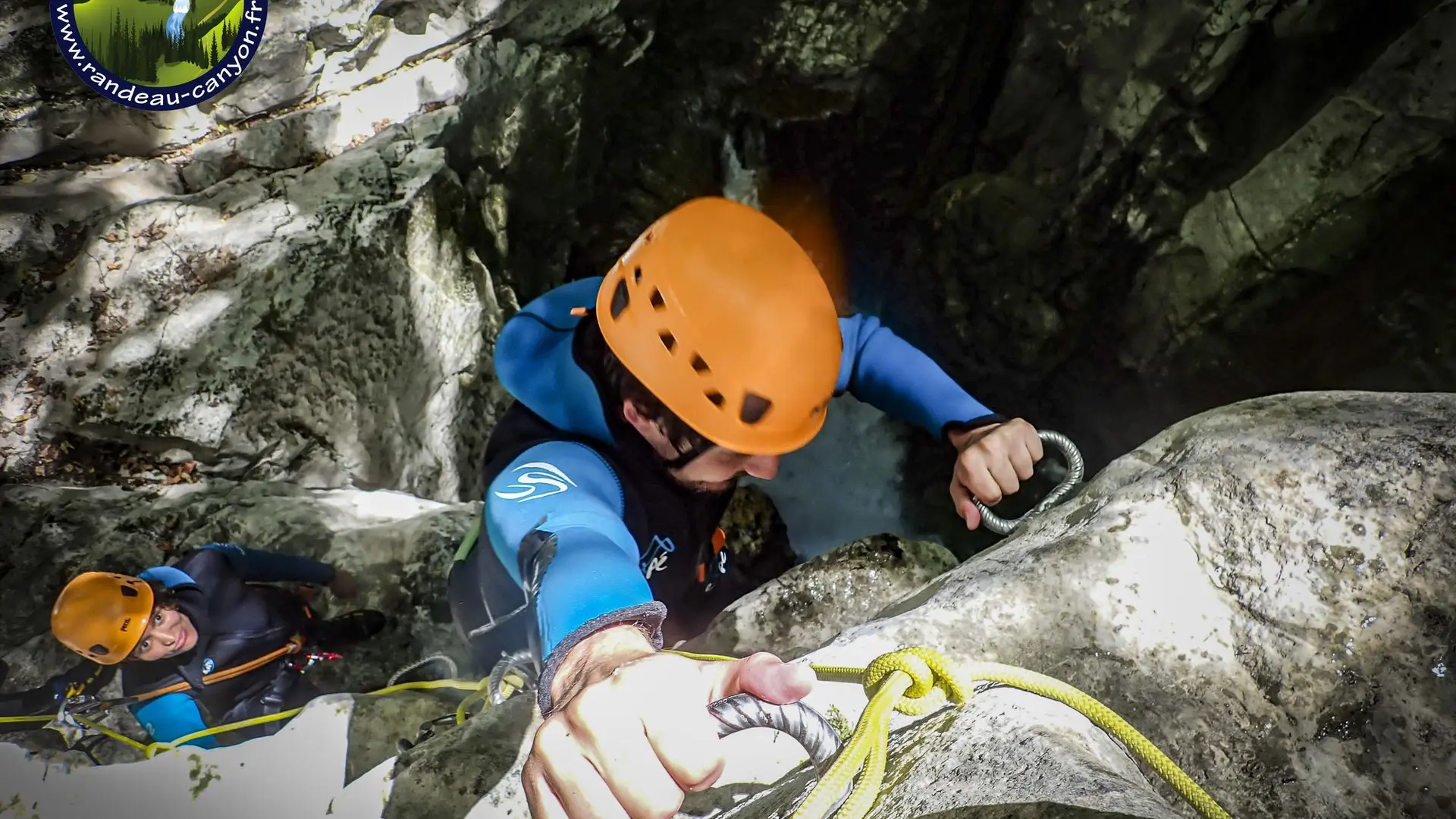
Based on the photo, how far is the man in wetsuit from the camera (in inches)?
29.1

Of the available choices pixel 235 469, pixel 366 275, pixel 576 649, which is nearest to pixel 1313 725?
pixel 576 649

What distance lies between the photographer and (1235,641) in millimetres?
900

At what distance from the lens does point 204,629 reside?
6.55ft

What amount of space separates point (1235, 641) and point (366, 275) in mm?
2282

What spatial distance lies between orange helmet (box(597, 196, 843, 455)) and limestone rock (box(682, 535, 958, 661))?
0.56m

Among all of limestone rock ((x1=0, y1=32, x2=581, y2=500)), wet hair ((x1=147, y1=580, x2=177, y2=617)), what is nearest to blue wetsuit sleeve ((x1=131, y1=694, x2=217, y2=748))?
wet hair ((x1=147, y1=580, x2=177, y2=617))

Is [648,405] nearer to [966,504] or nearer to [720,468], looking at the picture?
[720,468]

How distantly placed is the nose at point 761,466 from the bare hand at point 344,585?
154cm

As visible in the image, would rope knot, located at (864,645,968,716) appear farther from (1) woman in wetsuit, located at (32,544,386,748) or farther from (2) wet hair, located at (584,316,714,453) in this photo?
(1) woman in wetsuit, located at (32,544,386,748)

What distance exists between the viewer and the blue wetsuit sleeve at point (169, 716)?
1784mm

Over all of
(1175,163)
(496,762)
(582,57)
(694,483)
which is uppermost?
(582,57)

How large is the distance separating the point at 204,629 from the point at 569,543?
1700mm

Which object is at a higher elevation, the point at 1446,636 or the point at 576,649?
the point at 576,649

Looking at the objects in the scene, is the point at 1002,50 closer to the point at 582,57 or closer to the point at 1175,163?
the point at 1175,163
